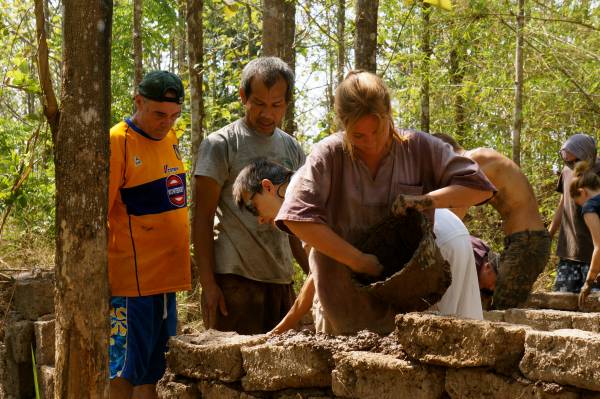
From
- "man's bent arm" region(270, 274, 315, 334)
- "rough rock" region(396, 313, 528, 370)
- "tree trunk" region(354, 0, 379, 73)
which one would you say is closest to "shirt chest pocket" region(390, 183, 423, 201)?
"rough rock" region(396, 313, 528, 370)

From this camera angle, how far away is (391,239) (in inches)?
125

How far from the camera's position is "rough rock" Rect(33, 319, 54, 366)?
5.67 m

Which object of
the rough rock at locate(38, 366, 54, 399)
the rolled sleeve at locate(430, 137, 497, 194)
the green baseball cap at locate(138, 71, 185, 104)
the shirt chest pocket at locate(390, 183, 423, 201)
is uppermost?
the green baseball cap at locate(138, 71, 185, 104)

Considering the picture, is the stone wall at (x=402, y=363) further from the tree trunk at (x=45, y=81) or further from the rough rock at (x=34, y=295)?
the rough rock at (x=34, y=295)

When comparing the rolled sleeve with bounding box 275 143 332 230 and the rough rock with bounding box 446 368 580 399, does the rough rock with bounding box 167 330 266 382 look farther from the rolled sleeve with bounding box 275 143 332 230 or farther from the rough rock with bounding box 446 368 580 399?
the rough rock with bounding box 446 368 580 399

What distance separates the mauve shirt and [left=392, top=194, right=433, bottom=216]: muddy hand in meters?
0.16

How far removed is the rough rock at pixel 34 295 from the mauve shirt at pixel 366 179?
11.0 ft

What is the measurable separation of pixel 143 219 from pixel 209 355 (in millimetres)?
851

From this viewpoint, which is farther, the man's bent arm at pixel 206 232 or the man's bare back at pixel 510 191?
the man's bare back at pixel 510 191

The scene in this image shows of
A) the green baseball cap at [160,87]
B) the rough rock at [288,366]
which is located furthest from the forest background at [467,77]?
the rough rock at [288,366]

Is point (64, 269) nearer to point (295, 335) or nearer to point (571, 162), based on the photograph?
point (295, 335)

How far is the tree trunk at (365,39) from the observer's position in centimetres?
547

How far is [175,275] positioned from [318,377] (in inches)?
48.4

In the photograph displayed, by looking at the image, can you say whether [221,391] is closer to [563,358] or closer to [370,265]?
[370,265]
